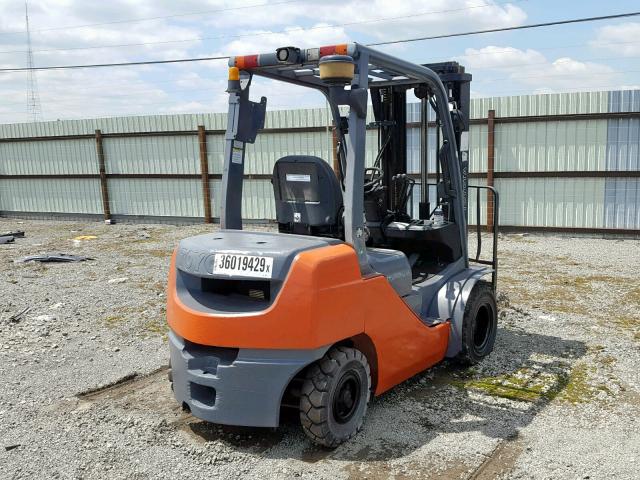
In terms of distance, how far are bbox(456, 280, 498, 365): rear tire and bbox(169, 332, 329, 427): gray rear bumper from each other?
187 centimetres

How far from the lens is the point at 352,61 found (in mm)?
3969

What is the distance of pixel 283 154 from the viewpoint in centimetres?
1588

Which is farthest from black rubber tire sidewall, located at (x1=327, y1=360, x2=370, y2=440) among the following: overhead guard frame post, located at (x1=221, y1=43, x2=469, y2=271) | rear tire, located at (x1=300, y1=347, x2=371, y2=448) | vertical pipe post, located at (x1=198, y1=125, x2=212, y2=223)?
vertical pipe post, located at (x1=198, y1=125, x2=212, y2=223)

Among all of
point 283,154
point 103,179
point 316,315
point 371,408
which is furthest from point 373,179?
point 103,179

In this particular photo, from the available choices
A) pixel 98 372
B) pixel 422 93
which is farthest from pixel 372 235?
pixel 98 372

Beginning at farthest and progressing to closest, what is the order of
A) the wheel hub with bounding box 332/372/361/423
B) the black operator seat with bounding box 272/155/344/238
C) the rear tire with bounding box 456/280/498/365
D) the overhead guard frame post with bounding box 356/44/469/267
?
the rear tire with bounding box 456/280/498/365 → the black operator seat with bounding box 272/155/344/238 → the overhead guard frame post with bounding box 356/44/469/267 → the wheel hub with bounding box 332/372/361/423

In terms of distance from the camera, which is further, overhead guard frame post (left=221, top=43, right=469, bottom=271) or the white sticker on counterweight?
the white sticker on counterweight

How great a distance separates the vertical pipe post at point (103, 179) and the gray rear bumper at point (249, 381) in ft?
50.5

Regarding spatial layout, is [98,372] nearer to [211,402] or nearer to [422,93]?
[211,402]

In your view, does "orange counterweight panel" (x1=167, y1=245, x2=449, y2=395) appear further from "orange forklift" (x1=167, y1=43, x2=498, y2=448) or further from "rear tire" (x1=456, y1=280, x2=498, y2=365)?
"rear tire" (x1=456, y1=280, x2=498, y2=365)

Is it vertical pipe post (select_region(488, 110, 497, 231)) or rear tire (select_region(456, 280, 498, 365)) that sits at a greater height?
vertical pipe post (select_region(488, 110, 497, 231))

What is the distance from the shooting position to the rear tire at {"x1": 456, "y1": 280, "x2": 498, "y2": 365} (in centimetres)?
541

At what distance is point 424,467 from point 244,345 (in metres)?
1.36

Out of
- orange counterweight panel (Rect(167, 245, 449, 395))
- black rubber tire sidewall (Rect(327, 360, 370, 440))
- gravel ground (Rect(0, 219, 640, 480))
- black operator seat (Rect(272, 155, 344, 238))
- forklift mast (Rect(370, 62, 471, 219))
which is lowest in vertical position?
gravel ground (Rect(0, 219, 640, 480))
